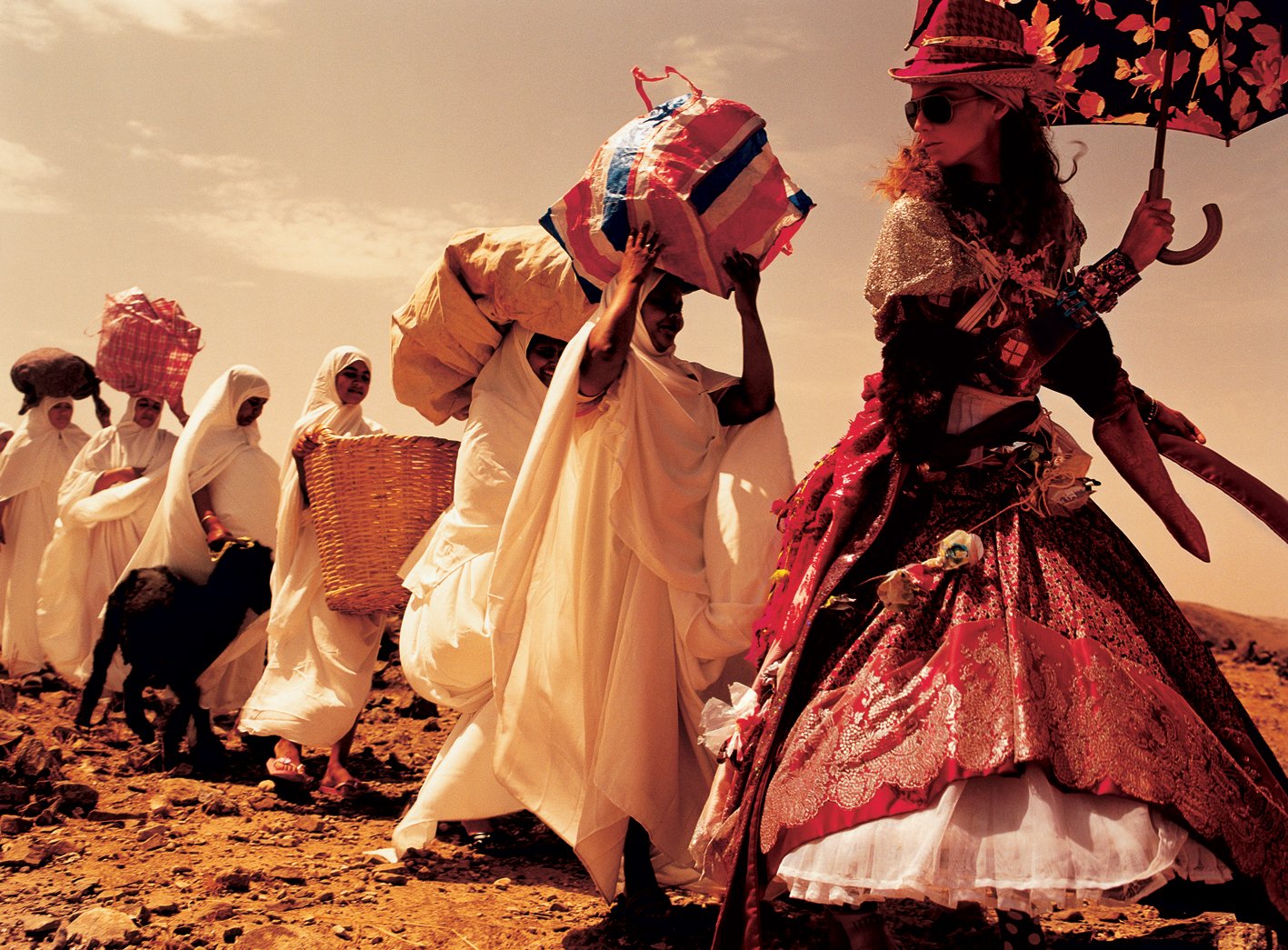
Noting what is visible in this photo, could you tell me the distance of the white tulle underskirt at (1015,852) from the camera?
108 inches

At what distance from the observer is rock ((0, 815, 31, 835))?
6.08m

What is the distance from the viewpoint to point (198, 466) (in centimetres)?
859

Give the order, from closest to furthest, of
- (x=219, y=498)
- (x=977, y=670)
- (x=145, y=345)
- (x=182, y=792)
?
(x=977, y=670)
(x=182, y=792)
(x=219, y=498)
(x=145, y=345)

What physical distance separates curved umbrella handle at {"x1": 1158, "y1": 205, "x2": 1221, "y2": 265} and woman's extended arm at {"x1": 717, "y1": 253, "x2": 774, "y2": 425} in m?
1.52

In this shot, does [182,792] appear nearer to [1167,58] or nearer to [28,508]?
[1167,58]

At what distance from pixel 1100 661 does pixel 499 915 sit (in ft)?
9.08

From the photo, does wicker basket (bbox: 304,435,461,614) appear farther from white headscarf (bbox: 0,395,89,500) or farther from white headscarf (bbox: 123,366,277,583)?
white headscarf (bbox: 0,395,89,500)

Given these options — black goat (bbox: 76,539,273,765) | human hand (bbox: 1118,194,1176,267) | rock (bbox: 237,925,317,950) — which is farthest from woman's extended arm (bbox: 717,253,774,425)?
black goat (bbox: 76,539,273,765)

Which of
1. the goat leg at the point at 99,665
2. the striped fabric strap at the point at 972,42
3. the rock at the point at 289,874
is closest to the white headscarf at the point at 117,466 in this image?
the goat leg at the point at 99,665

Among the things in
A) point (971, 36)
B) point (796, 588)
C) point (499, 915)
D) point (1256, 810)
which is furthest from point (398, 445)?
point (1256, 810)

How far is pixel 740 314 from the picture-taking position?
15.1ft

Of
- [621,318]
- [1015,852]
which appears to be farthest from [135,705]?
[1015,852]

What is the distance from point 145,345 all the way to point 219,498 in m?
2.13

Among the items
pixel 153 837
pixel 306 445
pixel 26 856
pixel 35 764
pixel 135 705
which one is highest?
pixel 306 445
